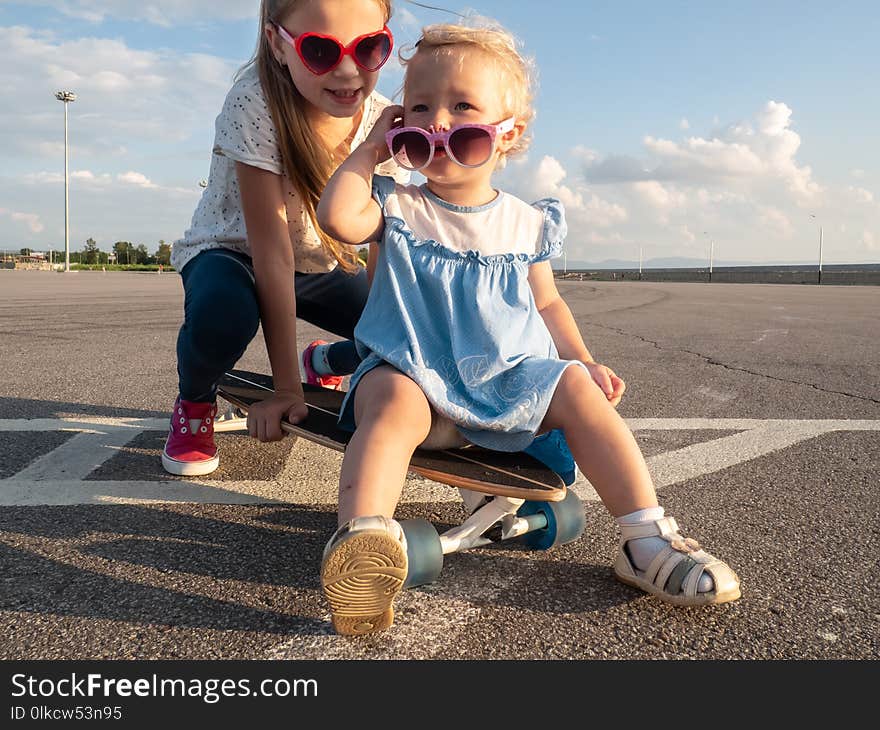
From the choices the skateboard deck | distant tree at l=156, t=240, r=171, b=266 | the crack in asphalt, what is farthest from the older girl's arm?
distant tree at l=156, t=240, r=171, b=266

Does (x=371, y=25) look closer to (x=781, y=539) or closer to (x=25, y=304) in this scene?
(x=781, y=539)

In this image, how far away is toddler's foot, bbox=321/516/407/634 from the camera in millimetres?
→ 1584

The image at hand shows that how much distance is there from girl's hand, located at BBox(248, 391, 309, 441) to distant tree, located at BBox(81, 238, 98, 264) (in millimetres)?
143530

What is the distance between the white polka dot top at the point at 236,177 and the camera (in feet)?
8.88

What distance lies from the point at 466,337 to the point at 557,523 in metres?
0.58

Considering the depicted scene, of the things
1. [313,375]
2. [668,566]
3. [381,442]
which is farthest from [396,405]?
[313,375]

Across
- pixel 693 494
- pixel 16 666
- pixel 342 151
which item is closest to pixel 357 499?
pixel 16 666

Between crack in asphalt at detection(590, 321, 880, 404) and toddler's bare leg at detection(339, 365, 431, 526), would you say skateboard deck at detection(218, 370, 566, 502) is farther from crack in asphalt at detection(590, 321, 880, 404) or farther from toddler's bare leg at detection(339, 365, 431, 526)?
crack in asphalt at detection(590, 321, 880, 404)

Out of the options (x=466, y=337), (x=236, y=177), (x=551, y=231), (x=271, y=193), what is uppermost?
(x=236, y=177)

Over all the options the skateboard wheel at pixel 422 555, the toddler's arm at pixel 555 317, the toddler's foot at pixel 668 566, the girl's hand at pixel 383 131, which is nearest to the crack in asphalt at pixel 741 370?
the toddler's arm at pixel 555 317

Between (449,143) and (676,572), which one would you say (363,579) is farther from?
(449,143)

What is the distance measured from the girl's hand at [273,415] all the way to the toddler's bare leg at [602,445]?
845 millimetres

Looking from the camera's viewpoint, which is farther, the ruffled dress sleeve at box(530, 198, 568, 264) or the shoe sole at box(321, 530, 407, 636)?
the ruffled dress sleeve at box(530, 198, 568, 264)

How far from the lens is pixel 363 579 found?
1595 millimetres
